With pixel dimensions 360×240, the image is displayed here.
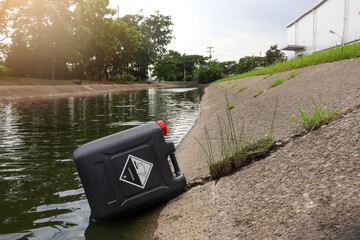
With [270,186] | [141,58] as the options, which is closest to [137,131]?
[270,186]

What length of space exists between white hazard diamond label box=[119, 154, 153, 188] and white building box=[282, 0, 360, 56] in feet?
63.9

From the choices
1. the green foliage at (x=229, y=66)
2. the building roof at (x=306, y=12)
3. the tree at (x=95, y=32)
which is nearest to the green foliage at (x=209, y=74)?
the building roof at (x=306, y=12)

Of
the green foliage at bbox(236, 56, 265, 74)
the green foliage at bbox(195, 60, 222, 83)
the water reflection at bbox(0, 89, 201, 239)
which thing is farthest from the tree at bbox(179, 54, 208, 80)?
the water reflection at bbox(0, 89, 201, 239)

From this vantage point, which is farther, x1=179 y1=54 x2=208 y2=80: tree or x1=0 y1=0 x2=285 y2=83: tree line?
x1=179 y1=54 x2=208 y2=80: tree

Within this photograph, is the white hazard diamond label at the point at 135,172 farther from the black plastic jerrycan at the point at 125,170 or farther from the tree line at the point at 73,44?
the tree line at the point at 73,44

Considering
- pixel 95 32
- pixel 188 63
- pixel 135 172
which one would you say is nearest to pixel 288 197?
pixel 135 172

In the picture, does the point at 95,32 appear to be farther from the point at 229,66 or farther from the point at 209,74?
the point at 229,66

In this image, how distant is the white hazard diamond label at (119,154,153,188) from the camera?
2.70 metres

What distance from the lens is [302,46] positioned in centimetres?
3812

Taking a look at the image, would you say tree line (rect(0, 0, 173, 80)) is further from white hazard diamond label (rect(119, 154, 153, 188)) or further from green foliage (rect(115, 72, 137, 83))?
white hazard diamond label (rect(119, 154, 153, 188))

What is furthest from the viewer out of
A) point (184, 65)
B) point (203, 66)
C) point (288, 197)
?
point (184, 65)

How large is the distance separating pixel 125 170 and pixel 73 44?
39.1m

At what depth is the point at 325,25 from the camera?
3066 centimetres

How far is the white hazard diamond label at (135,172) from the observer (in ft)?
8.85
